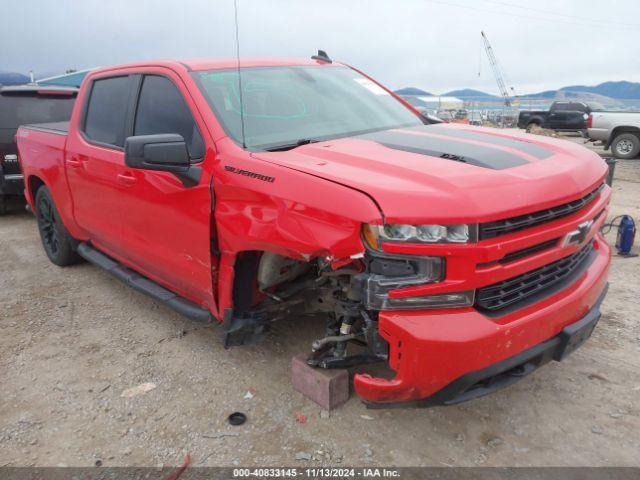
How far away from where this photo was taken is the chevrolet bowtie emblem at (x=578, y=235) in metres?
2.41

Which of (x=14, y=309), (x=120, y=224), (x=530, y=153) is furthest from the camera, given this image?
(x=14, y=309)

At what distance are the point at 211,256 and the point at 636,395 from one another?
8.19ft

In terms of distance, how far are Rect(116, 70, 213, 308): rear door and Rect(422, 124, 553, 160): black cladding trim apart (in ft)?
4.85

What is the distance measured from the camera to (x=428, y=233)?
6.78 feet

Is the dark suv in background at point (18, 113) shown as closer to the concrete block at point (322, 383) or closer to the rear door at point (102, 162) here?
the rear door at point (102, 162)

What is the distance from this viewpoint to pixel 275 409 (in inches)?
113

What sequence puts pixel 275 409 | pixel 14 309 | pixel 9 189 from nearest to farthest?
pixel 275 409, pixel 14 309, pixel 9 189

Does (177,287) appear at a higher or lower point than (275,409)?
higher

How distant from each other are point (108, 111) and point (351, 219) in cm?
273

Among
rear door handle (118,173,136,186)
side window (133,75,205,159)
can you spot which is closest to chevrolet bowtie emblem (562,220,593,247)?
side window (133,75,205,159)

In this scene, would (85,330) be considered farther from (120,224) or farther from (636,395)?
(636,395)

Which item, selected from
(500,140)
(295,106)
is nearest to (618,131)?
(500,140)

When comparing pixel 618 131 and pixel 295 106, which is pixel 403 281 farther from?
pixel 618 131

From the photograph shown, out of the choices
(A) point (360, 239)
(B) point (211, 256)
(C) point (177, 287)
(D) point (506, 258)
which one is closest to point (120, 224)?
(C) point (177, 287)
